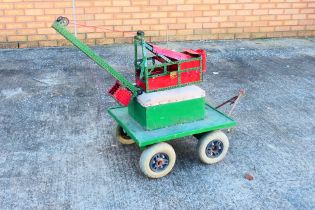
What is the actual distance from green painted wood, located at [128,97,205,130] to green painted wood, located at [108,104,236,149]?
5cm

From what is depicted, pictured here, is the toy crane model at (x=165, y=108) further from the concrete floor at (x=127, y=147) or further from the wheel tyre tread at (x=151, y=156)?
the concrete floor at (x=127, y=147)

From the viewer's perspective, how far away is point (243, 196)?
161 inches

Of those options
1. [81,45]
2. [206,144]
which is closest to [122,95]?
[81,45]

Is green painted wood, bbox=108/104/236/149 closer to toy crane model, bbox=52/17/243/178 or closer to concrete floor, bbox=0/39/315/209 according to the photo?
toy crane model, bbox=52/17/243/178

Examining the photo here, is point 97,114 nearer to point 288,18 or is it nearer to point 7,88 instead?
point 7,88

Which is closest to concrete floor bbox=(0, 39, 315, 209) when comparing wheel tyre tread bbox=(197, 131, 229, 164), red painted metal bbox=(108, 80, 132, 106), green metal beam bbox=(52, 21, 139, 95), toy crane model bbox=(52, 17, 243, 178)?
wheel tyre tread bbox=(197, 131, 229, 164)

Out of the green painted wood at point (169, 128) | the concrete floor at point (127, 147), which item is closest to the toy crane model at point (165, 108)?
the green painted wood at point (169, 128)

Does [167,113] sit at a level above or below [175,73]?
below

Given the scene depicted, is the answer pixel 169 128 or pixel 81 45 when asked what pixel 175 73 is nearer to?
pixel 169 128

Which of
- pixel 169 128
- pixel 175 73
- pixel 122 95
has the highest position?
pixel 175 73

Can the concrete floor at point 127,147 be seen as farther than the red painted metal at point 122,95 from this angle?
No

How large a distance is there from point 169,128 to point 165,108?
216mm

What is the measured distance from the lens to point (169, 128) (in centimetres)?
439

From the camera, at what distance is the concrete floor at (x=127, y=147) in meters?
4.05
